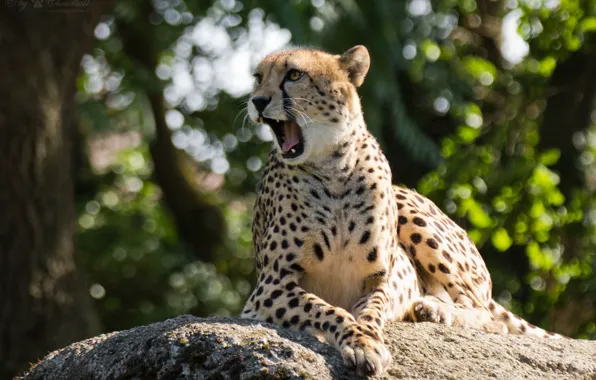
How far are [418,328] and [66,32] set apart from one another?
6.00m

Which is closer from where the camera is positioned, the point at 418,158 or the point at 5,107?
the point at 5,107

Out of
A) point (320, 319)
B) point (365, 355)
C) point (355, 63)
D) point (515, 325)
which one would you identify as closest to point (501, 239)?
point (515, 325)

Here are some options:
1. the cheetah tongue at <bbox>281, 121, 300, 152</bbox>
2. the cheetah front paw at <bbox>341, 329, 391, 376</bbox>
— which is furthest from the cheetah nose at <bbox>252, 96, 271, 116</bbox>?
the cheetah front paw at <bbox>341, 329, 391, 376</bbox>

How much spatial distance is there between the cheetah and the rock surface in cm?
24

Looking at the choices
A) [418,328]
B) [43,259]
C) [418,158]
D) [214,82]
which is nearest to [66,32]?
[43,259]

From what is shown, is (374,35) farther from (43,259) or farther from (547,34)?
(43,259)

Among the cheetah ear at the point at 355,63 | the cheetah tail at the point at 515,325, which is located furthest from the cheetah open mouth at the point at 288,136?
the cheetah tail at the point at 515,325

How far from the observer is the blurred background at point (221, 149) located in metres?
8.79

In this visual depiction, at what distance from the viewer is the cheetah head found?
4.92 meters

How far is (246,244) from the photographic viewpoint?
45.8 ft

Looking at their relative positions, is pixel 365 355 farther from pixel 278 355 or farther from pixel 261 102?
pixel 261 102

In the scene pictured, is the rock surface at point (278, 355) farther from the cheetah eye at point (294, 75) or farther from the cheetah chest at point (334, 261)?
the cheetah eye at point (294, 75)

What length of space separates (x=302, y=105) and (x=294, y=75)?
0.64ft

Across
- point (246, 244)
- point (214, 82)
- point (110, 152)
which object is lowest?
point (246, 244)
